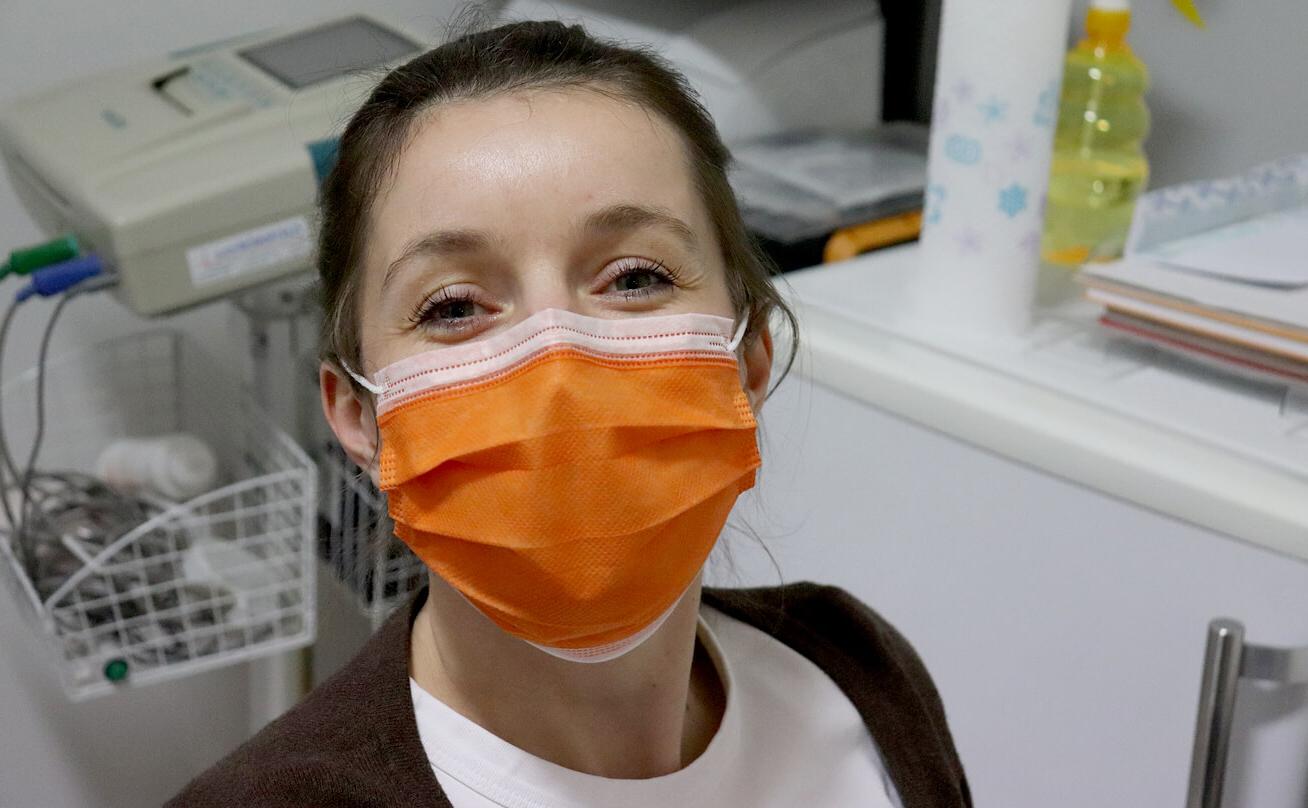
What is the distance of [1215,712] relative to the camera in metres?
1.02

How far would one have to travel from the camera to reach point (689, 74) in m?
1.64

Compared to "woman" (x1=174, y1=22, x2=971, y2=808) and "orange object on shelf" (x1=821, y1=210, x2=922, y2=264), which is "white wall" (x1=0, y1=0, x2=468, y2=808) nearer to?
"orange object on shelf" (x1=821, y1=210, x2=922, y2=264)

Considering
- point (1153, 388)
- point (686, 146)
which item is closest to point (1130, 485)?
point (1153, 388)

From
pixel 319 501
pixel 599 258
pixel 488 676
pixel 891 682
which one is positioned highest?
pixel 599 258

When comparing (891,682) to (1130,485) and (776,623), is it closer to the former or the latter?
(776,623)

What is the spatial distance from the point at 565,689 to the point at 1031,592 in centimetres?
53

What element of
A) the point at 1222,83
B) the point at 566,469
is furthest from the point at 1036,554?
the point at 1222,83

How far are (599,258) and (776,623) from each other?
0.36 meters

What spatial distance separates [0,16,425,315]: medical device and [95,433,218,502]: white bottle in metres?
0.25

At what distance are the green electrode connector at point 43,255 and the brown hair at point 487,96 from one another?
0.50 meters

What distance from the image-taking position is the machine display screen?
4.70ft

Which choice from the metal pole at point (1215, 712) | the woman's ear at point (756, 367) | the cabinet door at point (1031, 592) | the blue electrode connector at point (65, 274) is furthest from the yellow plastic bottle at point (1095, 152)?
the blue electrode connector at point (65, 274)

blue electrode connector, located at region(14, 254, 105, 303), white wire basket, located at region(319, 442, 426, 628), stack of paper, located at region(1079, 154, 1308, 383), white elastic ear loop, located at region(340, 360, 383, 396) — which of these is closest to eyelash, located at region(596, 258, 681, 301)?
white elastic ear loop, located at region(340, 360, 383, 396)

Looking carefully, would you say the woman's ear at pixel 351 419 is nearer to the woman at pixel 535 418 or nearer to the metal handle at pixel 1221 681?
the woman at pixel 535 418
